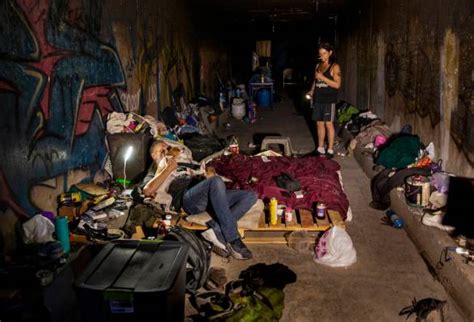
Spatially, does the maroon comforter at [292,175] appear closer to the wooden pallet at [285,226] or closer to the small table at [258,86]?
the wooden pallet at [285,226]

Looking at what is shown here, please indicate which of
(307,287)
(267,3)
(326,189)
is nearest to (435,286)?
(307,287)

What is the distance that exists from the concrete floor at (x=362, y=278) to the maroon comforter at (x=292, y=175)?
22.4 inches

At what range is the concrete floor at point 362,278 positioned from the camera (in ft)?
14.5

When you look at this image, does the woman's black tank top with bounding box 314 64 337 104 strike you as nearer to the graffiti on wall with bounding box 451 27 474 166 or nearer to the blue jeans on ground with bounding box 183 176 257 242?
the graffiti on wall with bounding box 451 27 474 166

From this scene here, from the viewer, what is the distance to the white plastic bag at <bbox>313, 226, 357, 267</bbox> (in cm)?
527

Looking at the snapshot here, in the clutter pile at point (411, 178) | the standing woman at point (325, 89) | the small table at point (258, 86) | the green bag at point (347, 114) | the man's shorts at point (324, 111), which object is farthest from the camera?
the small table at point (258, 86)

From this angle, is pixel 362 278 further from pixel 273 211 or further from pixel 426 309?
pixel 273 211

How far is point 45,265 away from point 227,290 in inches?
70.9

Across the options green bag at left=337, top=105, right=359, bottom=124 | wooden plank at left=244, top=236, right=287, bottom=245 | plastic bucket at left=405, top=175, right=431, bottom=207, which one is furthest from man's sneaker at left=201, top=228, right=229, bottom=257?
green bag at left=337, top=105, right=359, bottom=124

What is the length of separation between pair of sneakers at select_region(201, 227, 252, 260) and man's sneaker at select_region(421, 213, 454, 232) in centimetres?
A: 212

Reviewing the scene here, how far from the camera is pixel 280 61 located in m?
29.9

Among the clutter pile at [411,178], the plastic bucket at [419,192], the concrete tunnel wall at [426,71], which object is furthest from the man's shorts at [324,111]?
the plastic bucket at [419,192]

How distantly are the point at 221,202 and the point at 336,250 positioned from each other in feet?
4.59

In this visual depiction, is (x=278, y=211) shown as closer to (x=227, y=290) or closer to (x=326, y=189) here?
(x=326, y=189)
